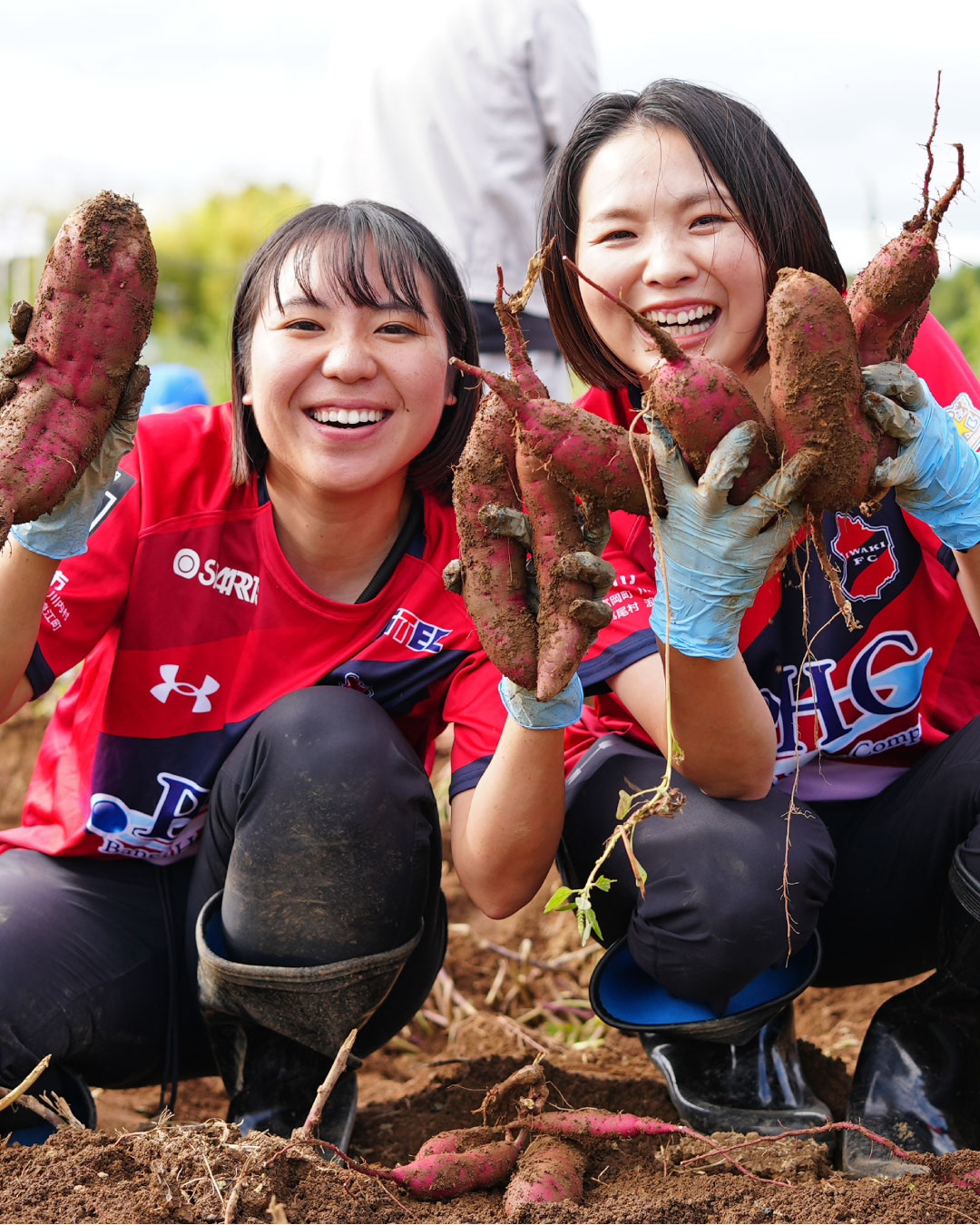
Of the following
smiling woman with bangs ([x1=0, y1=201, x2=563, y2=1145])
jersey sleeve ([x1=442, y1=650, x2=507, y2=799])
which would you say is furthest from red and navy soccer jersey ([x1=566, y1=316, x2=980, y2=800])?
smiling woman with bangs ([x1=0, y1=201, x2=563, y2=1145])

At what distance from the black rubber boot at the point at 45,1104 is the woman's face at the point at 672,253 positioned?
1398 mm

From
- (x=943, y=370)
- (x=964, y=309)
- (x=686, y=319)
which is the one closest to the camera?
(x=686, y=319)

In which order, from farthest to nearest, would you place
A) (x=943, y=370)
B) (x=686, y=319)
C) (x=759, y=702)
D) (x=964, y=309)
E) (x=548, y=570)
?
(x=964, y=309) < (x=943, y=370) < (x=686, y=319) < (x=759, y=702) < (x=548, y=570)

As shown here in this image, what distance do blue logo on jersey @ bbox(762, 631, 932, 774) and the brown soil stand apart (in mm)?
593

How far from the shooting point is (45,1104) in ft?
5.71

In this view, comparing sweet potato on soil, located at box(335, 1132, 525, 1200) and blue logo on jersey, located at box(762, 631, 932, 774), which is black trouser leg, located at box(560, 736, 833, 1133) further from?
sweet potato on soil, located at box(335, 1132, 525, 1200)

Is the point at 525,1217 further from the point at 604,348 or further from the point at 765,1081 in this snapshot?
the point at 604,348

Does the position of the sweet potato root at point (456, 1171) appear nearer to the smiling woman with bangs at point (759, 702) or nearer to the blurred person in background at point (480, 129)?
the smiling woman with bangs at point (759, 702)

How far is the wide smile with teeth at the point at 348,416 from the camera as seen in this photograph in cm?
184

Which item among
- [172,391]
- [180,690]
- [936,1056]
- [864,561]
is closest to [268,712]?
[180,690]

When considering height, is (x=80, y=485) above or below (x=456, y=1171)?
above

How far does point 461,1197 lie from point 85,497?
42.4 inches

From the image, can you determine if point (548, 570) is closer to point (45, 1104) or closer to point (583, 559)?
point (583, 559)

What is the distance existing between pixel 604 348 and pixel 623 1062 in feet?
4.33
